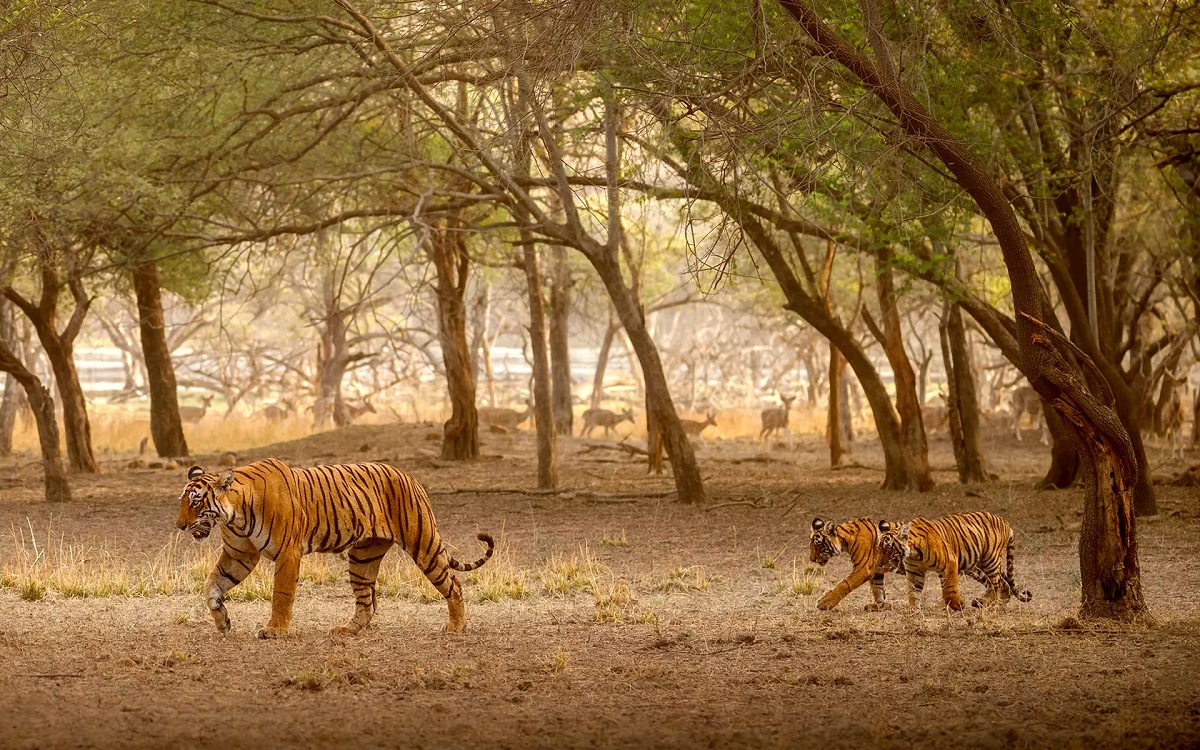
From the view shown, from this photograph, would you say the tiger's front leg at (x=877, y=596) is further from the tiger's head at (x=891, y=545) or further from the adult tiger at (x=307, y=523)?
the adult tiger at (x=307, y=523)

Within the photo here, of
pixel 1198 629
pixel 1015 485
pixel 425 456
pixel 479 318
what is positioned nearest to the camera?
pixel 1198 629

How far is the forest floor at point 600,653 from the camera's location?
624cm

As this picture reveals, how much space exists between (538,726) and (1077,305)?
1105cm

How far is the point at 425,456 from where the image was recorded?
2258 cm

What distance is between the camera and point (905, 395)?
17.0m

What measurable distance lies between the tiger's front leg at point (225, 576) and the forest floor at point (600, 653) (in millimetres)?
143

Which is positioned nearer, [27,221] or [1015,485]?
[27,221]

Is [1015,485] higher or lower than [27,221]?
lower

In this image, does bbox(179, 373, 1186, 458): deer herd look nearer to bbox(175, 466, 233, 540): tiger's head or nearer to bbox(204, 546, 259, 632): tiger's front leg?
Result: bbox(204, 546, 259, 632): tiger's front leg

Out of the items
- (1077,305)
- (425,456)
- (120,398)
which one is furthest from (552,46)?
(120,398)

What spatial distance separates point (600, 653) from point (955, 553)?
8.95 ft

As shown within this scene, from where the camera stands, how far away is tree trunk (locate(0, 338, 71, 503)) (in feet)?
50.7

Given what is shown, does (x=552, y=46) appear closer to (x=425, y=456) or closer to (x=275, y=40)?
(x=275, y=40)

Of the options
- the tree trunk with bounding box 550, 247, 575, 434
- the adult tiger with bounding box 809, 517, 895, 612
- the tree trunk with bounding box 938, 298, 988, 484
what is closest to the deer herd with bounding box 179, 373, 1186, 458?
the tree trunk with bounding box 550, 247, 575, 434
